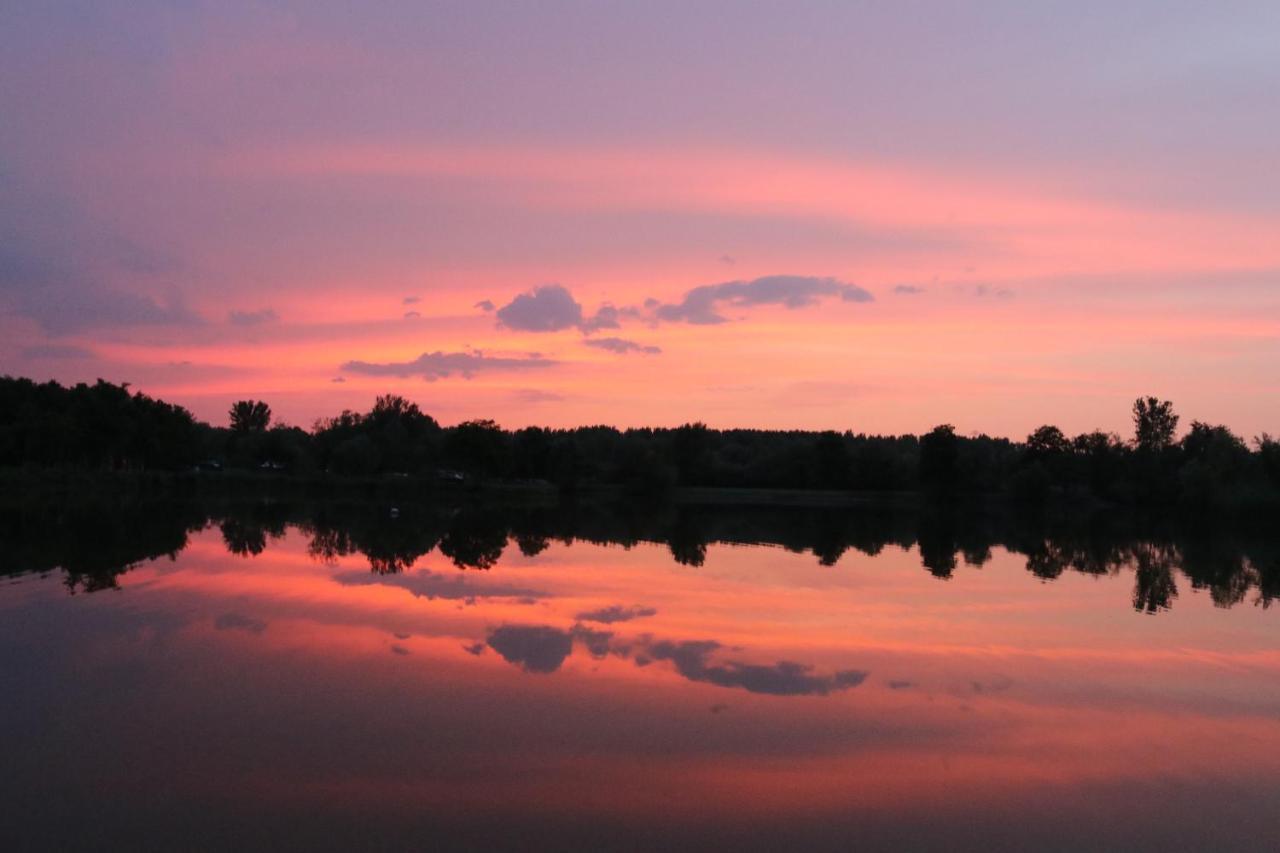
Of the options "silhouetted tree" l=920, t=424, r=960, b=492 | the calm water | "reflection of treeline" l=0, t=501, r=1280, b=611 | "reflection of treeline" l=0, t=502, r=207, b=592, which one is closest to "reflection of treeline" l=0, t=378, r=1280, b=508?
"silhouetted tree" l=920, t=424, r=960, b=492

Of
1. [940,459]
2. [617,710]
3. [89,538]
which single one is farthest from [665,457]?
[617,710]

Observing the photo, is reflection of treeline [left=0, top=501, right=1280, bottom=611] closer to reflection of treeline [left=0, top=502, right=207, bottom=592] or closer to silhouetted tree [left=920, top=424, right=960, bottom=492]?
reflection of treeline [left=0, top=502, right=207, bottom=592]

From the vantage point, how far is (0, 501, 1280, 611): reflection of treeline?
3178 centimetres

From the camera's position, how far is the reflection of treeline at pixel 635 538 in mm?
31781

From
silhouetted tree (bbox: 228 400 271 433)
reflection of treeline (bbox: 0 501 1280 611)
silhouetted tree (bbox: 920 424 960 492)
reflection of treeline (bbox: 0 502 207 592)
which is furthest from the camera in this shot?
silhouetted tree (bbox: 228 400 271 433)

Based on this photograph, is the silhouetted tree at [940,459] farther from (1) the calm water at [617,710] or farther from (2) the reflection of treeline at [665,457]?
(1) the calm water at [617,710]

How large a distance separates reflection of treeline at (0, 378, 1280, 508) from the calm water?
60.5 meters

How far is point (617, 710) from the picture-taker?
13.7m

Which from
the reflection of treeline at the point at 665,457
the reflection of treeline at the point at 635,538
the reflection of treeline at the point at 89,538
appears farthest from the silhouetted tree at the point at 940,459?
the reflection of treeline at the point at 89,538

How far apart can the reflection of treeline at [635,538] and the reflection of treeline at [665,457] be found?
19.8 metres

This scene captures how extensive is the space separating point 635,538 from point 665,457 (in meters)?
65.4

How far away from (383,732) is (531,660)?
15.3ft

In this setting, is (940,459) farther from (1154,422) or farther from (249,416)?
(249,416)

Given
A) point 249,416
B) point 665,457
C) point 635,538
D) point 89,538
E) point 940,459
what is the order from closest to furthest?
point 89,538 → point 635,538 → point 940,459 → point 665,457 → point 249,416
